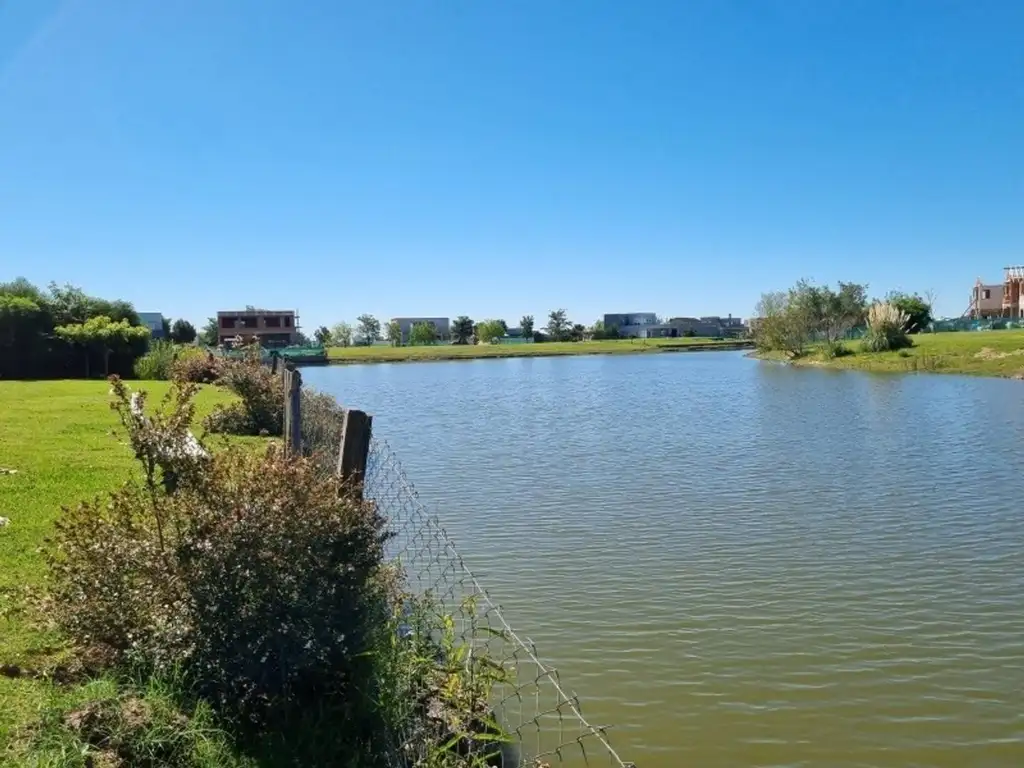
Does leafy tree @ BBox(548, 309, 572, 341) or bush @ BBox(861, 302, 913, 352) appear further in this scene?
leafy tree @ BBox(548, 309, 572, 341)

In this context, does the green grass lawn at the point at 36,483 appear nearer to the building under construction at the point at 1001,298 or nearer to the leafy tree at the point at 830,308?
the leafy tree at the point at 830,308

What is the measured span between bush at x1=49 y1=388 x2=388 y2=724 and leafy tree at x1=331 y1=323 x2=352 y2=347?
16770 centimetres

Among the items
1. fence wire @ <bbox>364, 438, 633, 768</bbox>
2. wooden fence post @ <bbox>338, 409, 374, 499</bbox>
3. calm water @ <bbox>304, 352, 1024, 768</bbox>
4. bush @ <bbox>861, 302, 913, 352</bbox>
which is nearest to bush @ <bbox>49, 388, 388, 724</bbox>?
wooden fence post @ <bbox>338, 409, 374, 499</bbox>

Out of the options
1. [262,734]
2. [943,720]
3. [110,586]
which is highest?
[110,586]

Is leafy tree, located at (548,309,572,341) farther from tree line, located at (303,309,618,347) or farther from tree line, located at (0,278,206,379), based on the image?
tree line, located at (0,278,206,379)

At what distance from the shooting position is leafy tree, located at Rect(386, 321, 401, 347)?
170250mm

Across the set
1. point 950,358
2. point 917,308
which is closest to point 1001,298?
point 917,308

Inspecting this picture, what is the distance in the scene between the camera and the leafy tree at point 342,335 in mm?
171113

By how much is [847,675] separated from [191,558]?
5.42 m

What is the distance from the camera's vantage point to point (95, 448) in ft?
52.1

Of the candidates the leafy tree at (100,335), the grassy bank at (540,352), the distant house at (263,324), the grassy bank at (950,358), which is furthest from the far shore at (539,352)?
the leafy tree at (100,335)

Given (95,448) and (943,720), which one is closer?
(943,720)

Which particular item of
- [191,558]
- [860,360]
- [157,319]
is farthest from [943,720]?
[157,319]

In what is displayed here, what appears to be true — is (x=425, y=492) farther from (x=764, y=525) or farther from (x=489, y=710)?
(x=489, y=710)
